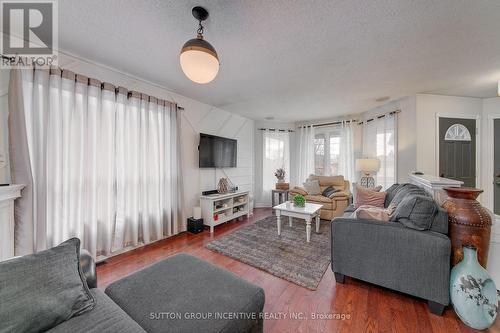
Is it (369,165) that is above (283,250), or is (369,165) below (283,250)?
above

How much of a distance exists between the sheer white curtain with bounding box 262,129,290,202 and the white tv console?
3.94ft

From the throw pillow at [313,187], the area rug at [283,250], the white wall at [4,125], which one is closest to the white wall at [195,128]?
the white wall at [4,125]

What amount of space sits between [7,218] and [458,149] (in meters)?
6.20

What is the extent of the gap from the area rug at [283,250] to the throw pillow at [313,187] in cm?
99

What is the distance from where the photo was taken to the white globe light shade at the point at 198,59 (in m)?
1.29

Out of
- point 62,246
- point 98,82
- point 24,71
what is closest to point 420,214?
point 62,246

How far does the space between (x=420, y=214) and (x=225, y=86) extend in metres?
2.85

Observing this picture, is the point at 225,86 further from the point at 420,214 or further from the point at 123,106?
the point at 420,214

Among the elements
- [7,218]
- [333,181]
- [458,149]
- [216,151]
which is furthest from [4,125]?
[458,149]

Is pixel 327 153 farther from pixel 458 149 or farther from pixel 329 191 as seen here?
pixel 458 149

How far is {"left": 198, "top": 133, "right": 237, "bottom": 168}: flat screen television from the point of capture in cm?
363

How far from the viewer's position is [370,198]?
10.2ft

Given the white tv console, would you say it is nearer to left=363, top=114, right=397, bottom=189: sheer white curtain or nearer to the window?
the window

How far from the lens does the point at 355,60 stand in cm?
216
